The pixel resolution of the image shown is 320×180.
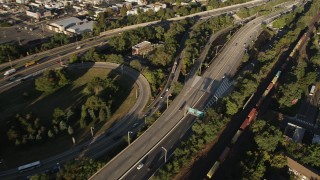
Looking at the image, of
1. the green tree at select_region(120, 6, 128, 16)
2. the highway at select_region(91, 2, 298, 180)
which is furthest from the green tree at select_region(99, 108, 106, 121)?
the green tree at select_region(120, 6, 128, 16)

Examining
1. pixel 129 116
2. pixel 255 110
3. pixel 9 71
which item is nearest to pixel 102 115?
pixel 129 116

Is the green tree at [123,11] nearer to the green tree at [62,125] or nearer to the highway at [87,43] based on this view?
the highway at [87,43]

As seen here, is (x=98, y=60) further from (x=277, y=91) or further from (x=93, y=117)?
(x=277, y=91)

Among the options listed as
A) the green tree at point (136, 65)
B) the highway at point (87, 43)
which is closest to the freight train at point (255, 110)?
the green tree at point (136, 65)

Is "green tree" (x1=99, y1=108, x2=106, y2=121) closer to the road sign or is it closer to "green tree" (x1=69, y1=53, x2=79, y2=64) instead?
the road sign

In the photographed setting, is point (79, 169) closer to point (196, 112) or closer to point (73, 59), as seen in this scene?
point (196, 112)

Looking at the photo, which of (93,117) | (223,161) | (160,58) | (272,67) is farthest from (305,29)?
(93,117)
